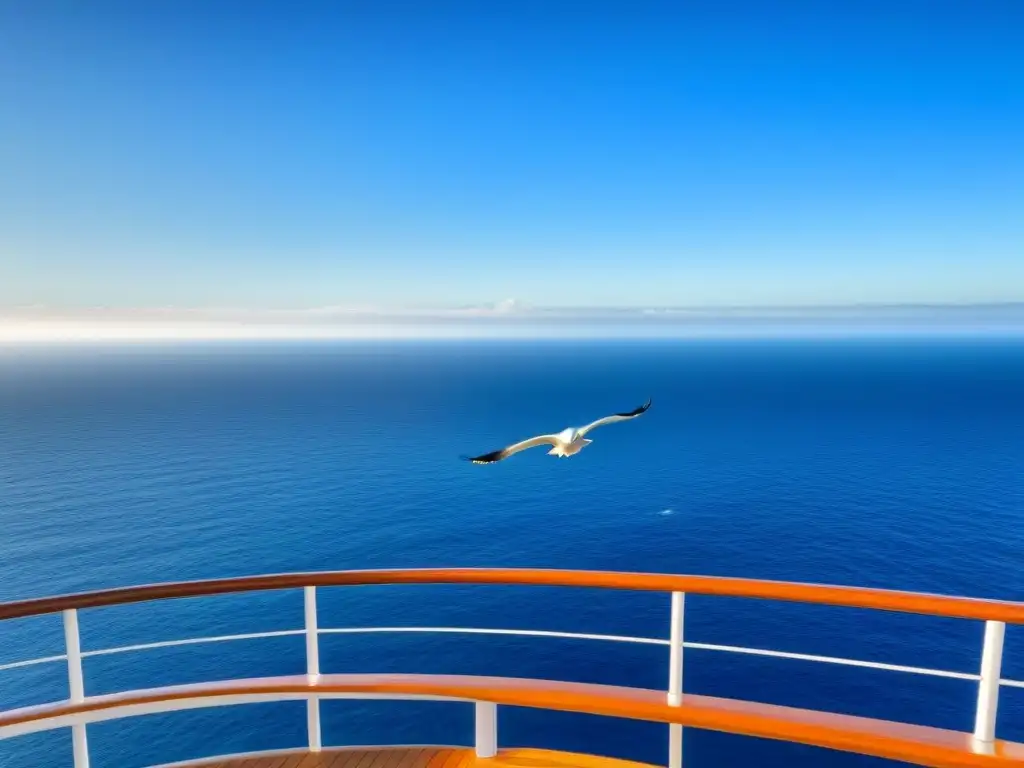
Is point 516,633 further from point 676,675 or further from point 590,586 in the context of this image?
point 676,675

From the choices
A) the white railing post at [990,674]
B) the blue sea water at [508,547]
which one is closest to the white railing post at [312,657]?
the white railing post at [990,674]

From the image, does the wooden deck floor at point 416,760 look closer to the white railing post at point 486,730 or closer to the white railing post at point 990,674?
the white railing post at point 486,730

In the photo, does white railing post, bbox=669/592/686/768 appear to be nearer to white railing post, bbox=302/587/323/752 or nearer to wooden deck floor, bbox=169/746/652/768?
wooden deck floor, bbox=169/746/652/768

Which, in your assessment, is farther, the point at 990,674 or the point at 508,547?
the point at 508,547

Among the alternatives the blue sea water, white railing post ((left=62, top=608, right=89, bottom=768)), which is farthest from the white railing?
the blue sea water

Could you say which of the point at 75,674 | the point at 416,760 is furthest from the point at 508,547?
the point at 75,674

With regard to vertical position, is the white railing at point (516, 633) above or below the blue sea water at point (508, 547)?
above
